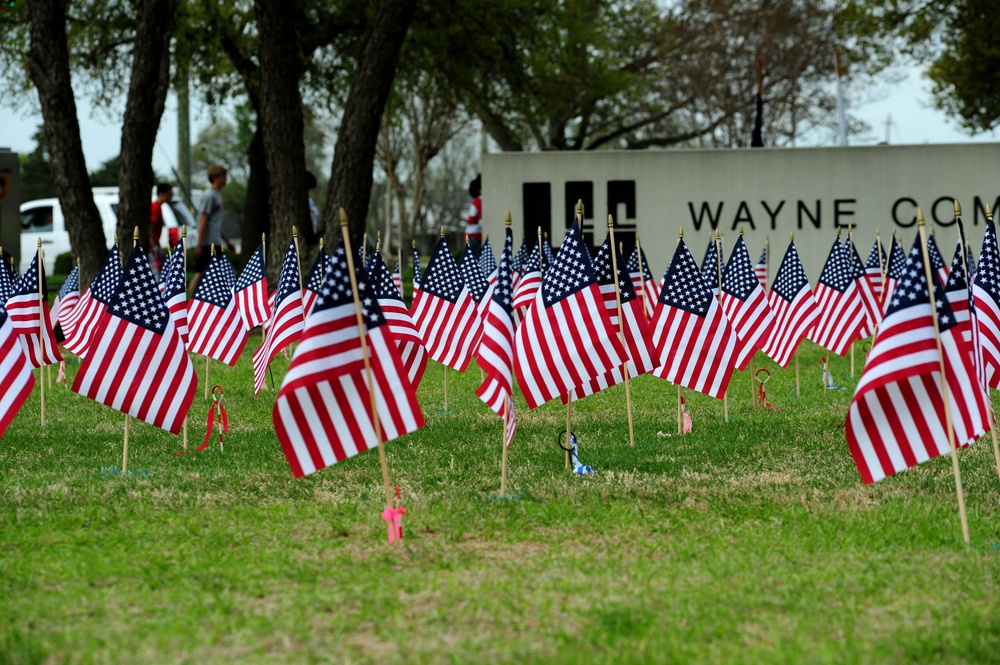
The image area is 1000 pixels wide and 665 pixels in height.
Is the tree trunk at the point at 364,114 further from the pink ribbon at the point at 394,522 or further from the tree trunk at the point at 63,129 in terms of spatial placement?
the pink ribbon at the point at 394,522

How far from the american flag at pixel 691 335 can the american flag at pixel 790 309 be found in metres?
2.57

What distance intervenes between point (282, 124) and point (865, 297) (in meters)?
9.05

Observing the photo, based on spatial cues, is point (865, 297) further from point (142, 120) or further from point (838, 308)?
point (142, 120)

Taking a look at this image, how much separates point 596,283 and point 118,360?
3.07 meters

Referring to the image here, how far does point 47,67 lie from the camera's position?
1952 centimetres

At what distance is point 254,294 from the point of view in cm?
1405

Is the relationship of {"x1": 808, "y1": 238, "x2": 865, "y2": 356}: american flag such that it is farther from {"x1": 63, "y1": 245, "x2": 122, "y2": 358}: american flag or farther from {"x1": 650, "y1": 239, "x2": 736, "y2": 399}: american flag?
{"x1": 63, "y1": 245, "x2": 122, "y2": 358}: american flag

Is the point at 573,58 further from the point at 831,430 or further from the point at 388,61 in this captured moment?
the point at 831,430

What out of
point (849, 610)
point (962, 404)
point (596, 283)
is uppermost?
point (596, 283)

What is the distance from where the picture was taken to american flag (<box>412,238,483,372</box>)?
1237cm

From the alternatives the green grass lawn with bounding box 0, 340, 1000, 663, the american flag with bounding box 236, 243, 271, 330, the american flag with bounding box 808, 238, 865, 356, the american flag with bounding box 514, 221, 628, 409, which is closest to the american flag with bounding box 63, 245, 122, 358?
the green grass lawn with bounding box 0, 340, 1000, 663

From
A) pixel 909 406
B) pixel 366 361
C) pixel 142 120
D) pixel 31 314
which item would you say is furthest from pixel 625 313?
pixel 142 120

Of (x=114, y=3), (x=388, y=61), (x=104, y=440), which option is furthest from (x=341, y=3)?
(x=104, y=440)

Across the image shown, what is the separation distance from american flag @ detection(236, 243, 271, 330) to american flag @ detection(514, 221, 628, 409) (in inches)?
226
